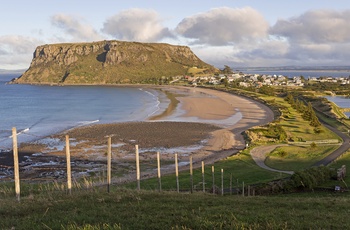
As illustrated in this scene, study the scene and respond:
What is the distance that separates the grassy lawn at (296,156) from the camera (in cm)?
3081

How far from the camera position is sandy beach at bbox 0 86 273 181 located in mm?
31516

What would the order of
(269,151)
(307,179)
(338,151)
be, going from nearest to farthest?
1. (307,179)
2. (338,151)
3. (269,151)

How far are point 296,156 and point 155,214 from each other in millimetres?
27542

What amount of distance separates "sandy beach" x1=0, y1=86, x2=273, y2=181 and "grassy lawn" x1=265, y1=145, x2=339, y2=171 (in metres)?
4.59

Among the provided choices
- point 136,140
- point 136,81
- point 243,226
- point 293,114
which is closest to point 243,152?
point 136,140

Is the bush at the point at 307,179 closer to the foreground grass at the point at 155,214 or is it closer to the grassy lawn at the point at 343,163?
the grassy lawn at the point at 343,163

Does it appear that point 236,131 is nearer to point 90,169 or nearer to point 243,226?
point 90,169

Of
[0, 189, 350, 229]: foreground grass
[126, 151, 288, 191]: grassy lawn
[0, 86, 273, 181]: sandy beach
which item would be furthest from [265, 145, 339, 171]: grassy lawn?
[0, 189, 350, 229]: foreground grass

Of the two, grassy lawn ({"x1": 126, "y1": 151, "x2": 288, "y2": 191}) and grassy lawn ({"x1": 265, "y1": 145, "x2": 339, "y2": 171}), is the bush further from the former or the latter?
grassy lawn ({"x1": 265, "y1": 145, "x2": 339, "y2": 171})

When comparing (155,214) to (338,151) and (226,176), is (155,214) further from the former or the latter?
(338,151)

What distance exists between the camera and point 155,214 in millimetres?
9078

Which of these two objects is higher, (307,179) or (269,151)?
(307,179)

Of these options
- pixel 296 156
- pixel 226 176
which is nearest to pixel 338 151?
pixel 296 156

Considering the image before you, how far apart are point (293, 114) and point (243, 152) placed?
35.2 m
